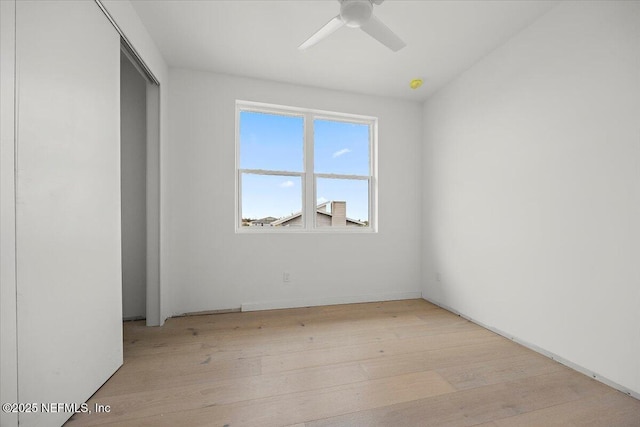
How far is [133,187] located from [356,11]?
2658mm

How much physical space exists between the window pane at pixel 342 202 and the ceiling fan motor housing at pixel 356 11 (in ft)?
5.96

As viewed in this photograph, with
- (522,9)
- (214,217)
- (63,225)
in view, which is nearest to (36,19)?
(63,225)

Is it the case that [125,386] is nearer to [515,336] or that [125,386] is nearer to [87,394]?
[87,394]

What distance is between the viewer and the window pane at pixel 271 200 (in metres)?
3.06

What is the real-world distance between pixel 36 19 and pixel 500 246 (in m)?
3.46

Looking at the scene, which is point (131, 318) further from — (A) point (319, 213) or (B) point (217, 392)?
(A) point (319, 213)

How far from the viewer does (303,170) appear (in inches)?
126

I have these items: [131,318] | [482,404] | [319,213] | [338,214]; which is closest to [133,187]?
[131,318]

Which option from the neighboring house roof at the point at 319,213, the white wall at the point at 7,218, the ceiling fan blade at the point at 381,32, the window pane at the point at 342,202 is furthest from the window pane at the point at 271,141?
the white wall at the point at 7,218

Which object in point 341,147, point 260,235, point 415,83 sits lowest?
point 260,235

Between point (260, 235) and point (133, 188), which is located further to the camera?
point (260, 235)

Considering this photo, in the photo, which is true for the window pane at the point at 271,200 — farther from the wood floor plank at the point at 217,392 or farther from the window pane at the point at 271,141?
the wood floor plank at the point at 217,392

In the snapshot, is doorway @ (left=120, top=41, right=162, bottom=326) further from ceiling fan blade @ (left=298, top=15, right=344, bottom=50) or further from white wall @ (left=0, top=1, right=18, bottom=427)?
ceiling fan blade @ (left=298, top=15, right=344, bottom=50)

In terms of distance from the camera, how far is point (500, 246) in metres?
2.40
